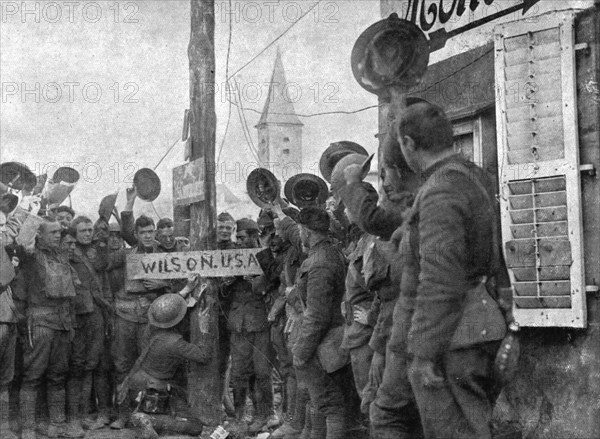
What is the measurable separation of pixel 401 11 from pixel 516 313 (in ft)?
9.75

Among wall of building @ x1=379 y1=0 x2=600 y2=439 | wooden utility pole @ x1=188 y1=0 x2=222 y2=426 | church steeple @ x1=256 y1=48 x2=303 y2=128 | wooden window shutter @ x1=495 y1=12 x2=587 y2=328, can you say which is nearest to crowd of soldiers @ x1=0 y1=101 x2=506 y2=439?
wooden utility pole @ x1=188 y1=0 x2=222 y2=426

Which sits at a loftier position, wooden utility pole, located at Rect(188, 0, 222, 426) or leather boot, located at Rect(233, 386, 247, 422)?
wooden utility pole, located at Rect(188, 0, 222, 426)

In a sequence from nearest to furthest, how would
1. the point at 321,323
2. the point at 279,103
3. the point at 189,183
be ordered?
1. the point at 321,323
2. the point at 189,183
3. the point at 279,103

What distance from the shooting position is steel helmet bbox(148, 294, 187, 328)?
8.45 metres

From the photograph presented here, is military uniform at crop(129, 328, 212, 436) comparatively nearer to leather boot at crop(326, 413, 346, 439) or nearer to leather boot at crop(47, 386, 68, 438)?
leather boot at crop(47, 386, 68, 438)

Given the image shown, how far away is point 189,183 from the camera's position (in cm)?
859

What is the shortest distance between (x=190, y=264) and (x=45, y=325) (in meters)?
1.46

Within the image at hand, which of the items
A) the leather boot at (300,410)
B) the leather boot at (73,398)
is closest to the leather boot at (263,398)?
the leather boot at (300,410)

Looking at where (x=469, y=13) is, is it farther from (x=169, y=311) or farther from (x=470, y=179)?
(x=169, y=311)

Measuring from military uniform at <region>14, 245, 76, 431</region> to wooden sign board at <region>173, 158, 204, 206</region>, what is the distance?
4.30 feet

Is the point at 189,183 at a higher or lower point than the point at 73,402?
higher

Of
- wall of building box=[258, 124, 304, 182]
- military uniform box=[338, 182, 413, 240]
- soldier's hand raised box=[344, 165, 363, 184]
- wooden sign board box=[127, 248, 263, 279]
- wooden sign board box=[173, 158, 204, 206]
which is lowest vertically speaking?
wooden sign board box=[127, 248, 263, 279]

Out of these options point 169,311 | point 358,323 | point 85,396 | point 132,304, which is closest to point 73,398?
point 85,396

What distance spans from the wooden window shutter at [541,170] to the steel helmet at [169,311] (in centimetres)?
359
